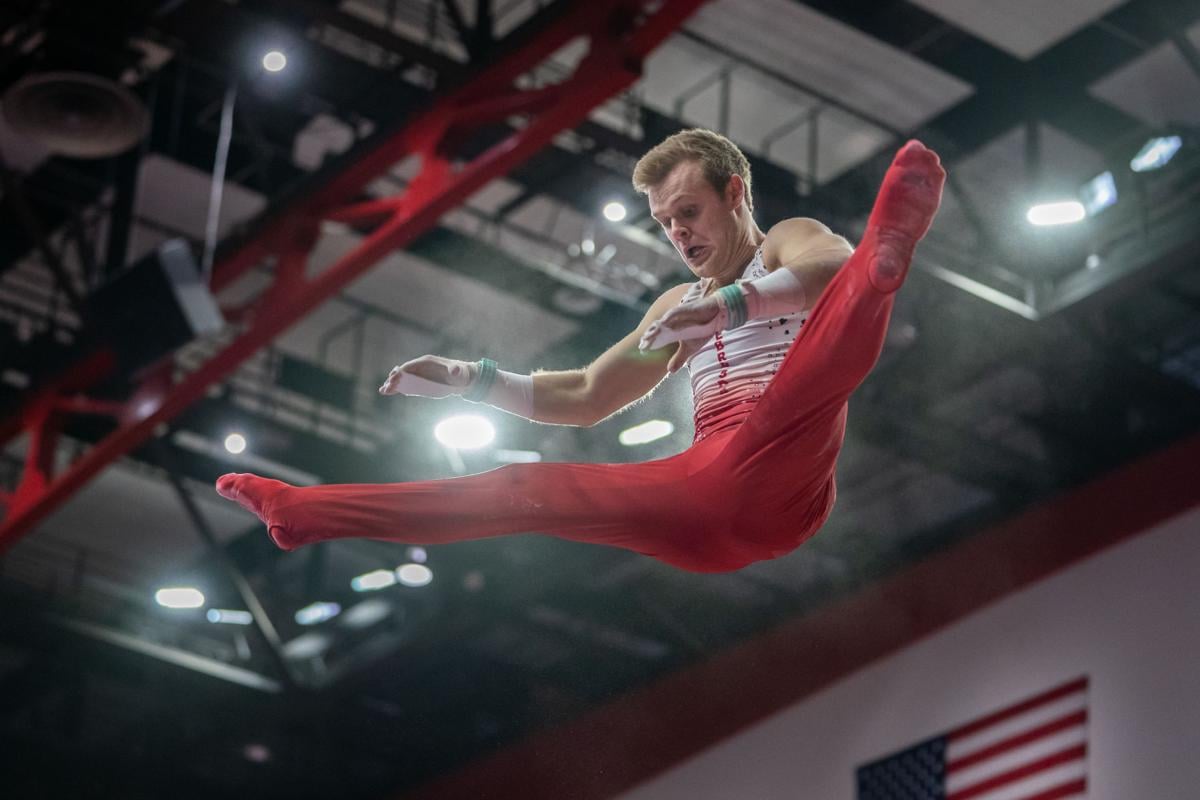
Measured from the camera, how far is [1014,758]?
8.10 meters

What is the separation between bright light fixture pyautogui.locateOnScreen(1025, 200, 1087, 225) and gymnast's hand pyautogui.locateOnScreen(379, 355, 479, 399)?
14.8 feet

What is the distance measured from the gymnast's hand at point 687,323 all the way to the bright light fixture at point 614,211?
4.94m

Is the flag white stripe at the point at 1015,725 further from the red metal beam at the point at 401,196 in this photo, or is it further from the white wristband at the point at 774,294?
the white wristband at the point at 774,294

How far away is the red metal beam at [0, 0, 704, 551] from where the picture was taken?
680 cm

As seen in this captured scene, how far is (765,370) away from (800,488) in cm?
29

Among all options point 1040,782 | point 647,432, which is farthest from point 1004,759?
point 647,432

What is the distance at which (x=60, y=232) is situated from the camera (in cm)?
985

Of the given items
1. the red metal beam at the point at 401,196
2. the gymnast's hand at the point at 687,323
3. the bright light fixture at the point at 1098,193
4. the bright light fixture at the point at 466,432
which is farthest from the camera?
the bright light fixture at the point at 466,432

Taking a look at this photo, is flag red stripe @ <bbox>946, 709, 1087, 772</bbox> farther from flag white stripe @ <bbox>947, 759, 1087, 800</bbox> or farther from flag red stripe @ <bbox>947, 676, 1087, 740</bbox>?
flag white stripe @ <bbox>947, 759, 1087, 800</bbox>

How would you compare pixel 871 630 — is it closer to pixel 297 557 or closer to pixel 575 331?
pixel 575 331

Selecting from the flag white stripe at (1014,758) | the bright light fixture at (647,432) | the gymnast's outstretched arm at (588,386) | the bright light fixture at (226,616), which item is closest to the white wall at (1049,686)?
the flag white stripe at (1014,758)

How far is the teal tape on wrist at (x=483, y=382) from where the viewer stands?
3.76 metres

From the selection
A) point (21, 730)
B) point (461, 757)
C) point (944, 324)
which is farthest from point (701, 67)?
point (21, 730)

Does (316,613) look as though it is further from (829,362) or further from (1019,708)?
(829,362)
